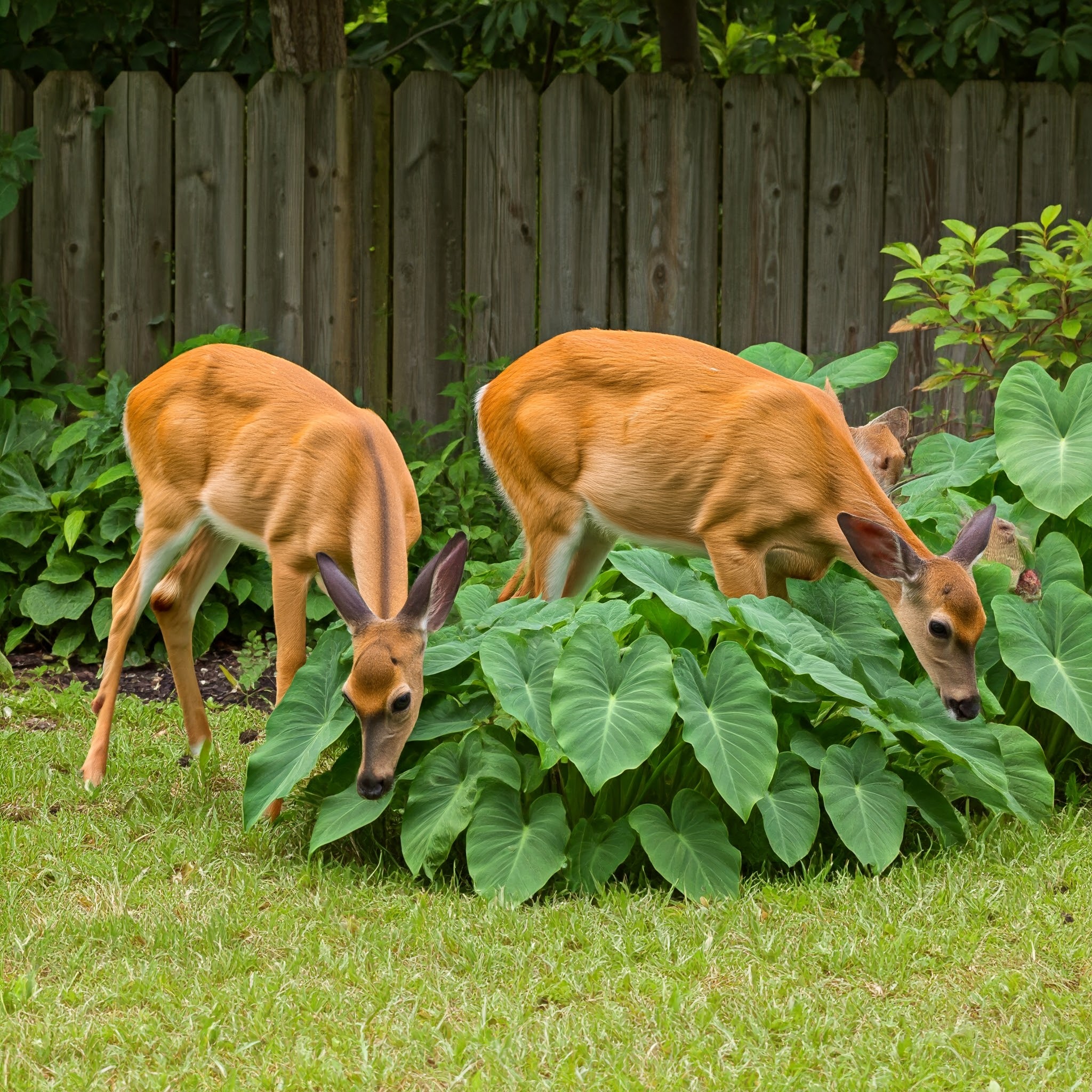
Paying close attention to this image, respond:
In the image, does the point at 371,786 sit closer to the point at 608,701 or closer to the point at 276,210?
the point at 608,701

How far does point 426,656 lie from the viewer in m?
4.83

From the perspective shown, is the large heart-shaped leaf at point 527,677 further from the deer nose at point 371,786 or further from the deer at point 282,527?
the deer nose at point 371,786

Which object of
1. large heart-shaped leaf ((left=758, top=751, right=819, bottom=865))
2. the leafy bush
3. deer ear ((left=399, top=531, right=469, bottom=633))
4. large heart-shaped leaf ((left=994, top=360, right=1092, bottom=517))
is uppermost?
the leafy bush

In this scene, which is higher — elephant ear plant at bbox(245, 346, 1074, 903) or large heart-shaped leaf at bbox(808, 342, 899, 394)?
large heart-shaped leaf at bbox(808, 342, 899, 394)

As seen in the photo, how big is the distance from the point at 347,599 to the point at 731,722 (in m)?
1.28

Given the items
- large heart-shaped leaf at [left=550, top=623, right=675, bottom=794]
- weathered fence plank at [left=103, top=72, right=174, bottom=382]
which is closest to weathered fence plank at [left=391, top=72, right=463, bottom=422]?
weathered fence plank at [left=103, top=72, right=174, bottom=382]

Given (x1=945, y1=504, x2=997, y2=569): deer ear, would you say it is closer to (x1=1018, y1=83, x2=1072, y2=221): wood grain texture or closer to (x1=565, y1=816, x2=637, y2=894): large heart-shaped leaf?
(x1=565, y1=816, x2=637, y2=894): large heart-shaped leaf

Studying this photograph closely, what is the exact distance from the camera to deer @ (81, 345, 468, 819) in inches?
182

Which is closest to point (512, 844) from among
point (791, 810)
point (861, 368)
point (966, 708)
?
point (791, 810)

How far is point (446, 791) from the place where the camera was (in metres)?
4.70

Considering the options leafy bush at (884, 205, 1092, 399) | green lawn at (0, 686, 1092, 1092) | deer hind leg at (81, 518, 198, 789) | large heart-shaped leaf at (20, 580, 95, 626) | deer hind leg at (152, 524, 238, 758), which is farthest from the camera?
large heart-shaped leaf at (20, 580, 95, 626)

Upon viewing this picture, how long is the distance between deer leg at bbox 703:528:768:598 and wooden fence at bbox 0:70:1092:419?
299cm

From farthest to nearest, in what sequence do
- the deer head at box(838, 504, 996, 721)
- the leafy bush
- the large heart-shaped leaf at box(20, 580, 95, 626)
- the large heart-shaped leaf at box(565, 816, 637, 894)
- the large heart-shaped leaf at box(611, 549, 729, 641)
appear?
the large heart-shaped leaf at box(20, 580, 95, 626) → the leafy bush → the deer head at box(838, 504, 996, 721) → the large heart-shaped leaf at box(611, 549, 729, 641) → the large heart-shaped leaf at box(565, 816, 637, 894)

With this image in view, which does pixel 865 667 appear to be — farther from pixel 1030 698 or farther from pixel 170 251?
pixel 170 251
